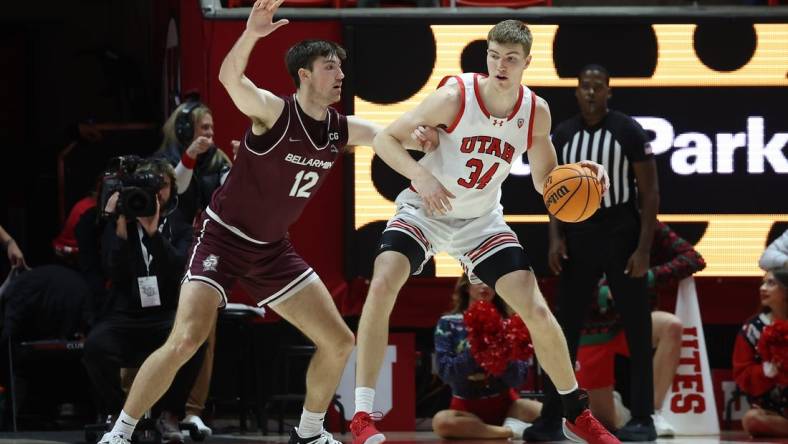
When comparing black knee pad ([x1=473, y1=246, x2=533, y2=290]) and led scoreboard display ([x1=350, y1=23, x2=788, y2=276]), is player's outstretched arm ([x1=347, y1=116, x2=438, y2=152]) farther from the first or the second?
led scoreboard display ([x1=350, y1=23, x2=788, y2=276])

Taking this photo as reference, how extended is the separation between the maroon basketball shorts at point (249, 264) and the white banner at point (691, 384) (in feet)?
9.99

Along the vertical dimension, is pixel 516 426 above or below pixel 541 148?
below

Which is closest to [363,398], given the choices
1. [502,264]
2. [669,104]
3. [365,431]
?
[365,431]

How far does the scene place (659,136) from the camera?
9102 millimetres

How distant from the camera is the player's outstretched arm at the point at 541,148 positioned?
22.4 feet

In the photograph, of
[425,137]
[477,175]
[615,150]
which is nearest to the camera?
[425,137]

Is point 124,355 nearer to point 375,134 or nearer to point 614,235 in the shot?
point 375,134

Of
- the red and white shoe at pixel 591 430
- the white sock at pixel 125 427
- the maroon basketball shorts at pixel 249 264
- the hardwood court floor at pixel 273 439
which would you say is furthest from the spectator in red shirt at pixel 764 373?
the white sock at pixel 125 427

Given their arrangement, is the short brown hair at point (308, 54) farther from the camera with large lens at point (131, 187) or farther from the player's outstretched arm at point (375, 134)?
the camera with large lens at point (131, 187)

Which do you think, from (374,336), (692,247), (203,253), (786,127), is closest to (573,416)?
(374,336)

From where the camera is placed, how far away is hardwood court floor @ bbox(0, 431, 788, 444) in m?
8.23

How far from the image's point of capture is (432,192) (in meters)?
6.41

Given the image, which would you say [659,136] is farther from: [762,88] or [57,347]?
[57,347]

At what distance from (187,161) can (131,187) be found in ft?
2.28
